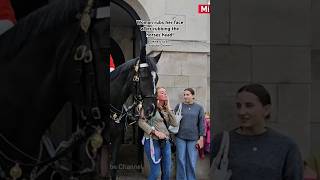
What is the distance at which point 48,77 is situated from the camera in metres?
1.85

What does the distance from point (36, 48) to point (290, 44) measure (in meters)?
1.14

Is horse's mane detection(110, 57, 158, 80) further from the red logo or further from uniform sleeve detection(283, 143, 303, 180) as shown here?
uniform sleeve detection(283, 143, 303, 180)

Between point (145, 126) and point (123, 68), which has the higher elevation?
point (123, 68)

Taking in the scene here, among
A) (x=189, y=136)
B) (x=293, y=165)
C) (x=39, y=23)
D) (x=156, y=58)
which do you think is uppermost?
(x=39, y=23)

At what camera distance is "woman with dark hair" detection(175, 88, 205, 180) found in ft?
5.99

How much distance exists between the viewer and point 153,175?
5.98 feet

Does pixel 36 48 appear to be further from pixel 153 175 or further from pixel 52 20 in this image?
pixel 153 175

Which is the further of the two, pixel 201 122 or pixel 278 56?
pixel 278 56

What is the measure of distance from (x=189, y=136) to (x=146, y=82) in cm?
31

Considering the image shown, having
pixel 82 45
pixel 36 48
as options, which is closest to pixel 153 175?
pixel 82 45

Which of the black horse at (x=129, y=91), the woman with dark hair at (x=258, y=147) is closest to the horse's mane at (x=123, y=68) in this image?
the black horse at (x=129, y=91)

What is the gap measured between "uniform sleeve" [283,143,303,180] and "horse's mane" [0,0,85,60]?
1.13 metres

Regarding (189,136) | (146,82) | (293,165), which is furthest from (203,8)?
(293,165)

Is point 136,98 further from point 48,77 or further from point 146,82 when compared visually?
point 48,77
